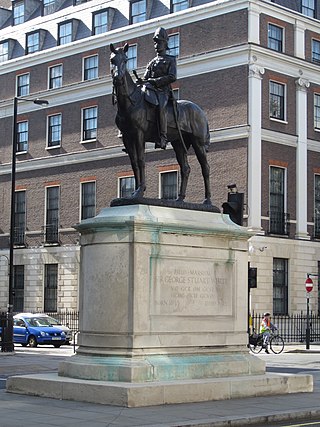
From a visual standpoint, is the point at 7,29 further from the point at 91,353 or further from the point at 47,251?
the point at 91,353

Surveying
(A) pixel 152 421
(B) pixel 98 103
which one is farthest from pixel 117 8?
(A) pixel 152 421

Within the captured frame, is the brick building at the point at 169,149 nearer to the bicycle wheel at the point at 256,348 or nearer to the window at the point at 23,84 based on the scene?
the window at the point at 23,84

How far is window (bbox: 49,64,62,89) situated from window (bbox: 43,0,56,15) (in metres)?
5.40

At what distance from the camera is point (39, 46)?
59.6 meters

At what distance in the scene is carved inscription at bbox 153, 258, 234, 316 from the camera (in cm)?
1606

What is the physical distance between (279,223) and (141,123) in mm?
31467

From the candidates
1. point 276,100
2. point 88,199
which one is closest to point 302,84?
point 276,100

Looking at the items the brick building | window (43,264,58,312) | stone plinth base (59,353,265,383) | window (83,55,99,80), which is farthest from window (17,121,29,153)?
stone plinth base (59,353,265,383)

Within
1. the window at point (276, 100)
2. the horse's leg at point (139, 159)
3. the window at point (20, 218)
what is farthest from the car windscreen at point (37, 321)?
the horse's leg at point (139, 159)

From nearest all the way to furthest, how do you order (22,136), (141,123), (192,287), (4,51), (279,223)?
(192,287)
(141,123)
(279,223)
(22,136)
(4,51)

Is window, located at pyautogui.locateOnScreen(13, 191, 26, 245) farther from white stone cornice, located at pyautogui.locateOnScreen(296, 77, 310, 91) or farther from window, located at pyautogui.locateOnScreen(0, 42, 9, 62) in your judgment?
white stone cornice, located at pyautogui.locateOnScreen(296, 77, 310, 91)

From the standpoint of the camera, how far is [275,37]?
48.1 meters

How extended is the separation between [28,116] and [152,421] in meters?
47.6

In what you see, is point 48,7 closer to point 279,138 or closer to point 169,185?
point 169,185
